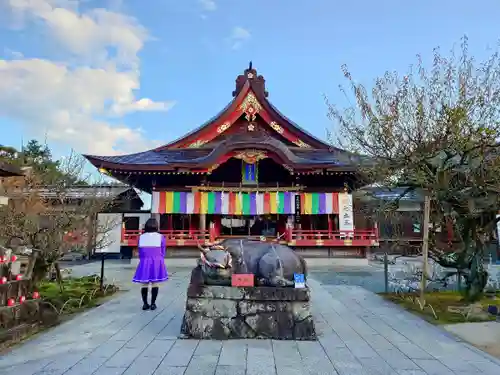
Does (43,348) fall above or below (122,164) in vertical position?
below

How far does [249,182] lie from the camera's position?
59.3 feet

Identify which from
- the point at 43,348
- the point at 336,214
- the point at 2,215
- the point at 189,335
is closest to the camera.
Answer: the point at 43,348

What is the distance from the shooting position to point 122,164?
1683 centimetres

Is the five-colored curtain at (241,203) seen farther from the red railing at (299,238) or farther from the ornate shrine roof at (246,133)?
the ornate shrine roof at (246,133)

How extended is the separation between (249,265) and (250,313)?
631 millimetres

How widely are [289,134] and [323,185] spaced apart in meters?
3.40

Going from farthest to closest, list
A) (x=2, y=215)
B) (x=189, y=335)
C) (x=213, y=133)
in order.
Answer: (x=213, y=133)
(x=2, y=215)
(x=189, y=335)

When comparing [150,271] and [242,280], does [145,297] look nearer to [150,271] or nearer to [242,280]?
[150,271]

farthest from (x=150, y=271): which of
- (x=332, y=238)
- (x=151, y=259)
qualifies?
(x=332, y=238)

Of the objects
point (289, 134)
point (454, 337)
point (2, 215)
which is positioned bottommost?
point (454, 337)

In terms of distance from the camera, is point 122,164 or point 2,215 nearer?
point 2,215

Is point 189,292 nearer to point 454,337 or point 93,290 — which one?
point 454,337

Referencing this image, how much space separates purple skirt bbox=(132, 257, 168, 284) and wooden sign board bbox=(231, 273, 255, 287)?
1.93 metres

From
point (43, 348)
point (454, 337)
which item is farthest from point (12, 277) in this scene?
point (454, 337)
